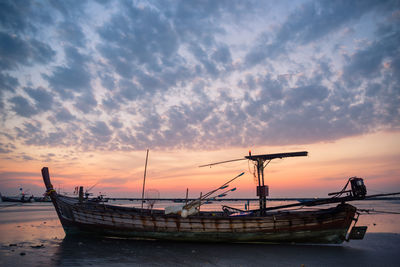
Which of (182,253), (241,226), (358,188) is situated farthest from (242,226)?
(358,188)

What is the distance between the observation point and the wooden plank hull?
609 inches

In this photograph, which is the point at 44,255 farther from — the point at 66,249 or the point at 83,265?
the point at 83,265

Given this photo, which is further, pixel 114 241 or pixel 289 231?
pixel 114 241

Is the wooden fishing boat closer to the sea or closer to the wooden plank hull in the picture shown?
the wooden plank hull

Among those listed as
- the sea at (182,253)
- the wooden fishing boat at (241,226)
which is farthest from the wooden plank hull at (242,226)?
the sea at (182,253)

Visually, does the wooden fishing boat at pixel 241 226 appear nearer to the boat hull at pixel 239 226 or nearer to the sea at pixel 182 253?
the boat hull at pixel 239 226

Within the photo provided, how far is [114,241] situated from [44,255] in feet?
17.1

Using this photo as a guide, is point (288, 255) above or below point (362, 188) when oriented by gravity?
below

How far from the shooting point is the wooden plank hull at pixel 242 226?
15.5 m

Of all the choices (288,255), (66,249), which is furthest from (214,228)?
(66,249)

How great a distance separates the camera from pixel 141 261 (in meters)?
12.0

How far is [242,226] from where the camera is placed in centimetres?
1594

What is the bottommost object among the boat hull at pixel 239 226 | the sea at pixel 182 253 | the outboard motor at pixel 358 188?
the sea at pixel 182 253

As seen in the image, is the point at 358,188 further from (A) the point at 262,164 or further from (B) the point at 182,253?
(B) the point at 182,253
